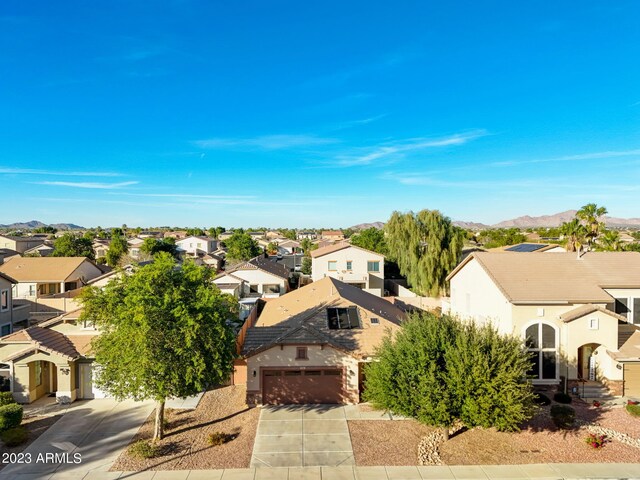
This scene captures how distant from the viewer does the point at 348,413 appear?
59.7 ft

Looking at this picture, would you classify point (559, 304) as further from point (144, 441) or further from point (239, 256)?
point (239, 256)

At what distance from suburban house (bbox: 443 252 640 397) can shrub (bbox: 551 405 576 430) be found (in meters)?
2.38

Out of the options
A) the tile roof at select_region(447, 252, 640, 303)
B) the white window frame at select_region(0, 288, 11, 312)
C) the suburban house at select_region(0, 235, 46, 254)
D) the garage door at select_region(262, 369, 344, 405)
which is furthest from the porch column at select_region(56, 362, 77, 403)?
the suburban house at select_region(0, 235, 46, 254)

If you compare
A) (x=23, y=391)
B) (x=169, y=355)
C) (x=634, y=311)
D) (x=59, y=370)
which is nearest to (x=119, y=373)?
(x=169, y=355)

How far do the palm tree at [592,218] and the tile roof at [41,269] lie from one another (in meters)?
52.3

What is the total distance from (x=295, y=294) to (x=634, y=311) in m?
21.4

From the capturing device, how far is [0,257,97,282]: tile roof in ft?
144

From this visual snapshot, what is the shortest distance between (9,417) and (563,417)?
23485 millimetres

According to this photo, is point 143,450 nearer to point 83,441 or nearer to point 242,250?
point 83,441

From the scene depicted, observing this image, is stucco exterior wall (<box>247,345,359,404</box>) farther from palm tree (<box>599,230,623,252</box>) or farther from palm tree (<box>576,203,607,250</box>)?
palm tree (<box>599,230,623,252</box>)

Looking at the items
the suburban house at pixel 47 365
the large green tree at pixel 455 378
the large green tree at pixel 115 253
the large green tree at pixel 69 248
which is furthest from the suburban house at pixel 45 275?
the large green tree at pixel 455 378

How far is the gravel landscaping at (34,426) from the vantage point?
15.1 metres

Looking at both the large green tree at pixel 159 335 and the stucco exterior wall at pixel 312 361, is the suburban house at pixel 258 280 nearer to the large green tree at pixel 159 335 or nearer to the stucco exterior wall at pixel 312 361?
the stucco exterior wall at pixel 312 361

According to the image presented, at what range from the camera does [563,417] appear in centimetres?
1653
